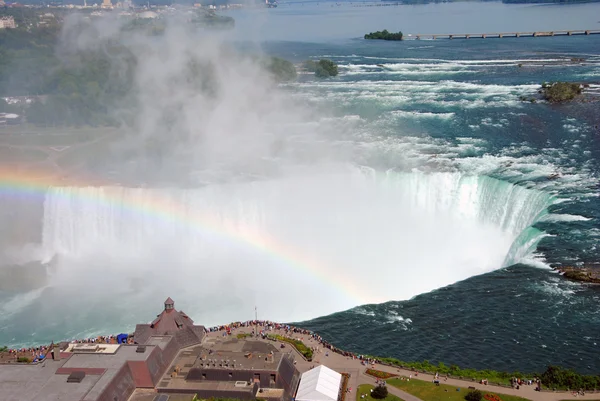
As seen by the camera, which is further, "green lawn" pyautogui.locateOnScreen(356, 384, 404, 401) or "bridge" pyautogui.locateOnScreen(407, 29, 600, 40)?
"bridge" pyautogui.locateOnScreen(407, 29, 600, 40)

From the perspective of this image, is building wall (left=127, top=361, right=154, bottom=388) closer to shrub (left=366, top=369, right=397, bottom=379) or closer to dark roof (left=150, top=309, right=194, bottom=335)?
dark roof (left=150, top=309, right=194, bottom=335)

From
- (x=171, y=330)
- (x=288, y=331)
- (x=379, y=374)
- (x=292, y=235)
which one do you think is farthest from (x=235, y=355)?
(x=292, y=235)

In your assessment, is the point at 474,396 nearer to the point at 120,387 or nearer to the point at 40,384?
the point at 120,387

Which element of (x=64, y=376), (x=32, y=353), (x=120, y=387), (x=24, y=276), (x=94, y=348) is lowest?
(x=24, y=276)

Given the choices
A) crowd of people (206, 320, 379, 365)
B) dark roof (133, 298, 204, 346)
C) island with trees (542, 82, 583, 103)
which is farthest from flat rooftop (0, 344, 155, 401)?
island with trees (542, 82, 583, 103)

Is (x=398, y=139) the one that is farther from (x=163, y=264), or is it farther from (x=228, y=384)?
(x=228, y=384)

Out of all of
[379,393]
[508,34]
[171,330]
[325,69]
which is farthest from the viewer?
[508,34]

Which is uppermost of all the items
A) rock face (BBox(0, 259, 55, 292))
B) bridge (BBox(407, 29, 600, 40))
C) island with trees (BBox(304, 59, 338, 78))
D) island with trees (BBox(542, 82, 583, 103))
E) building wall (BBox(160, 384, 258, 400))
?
bridge (BBox(407, 29, 600, 40))
